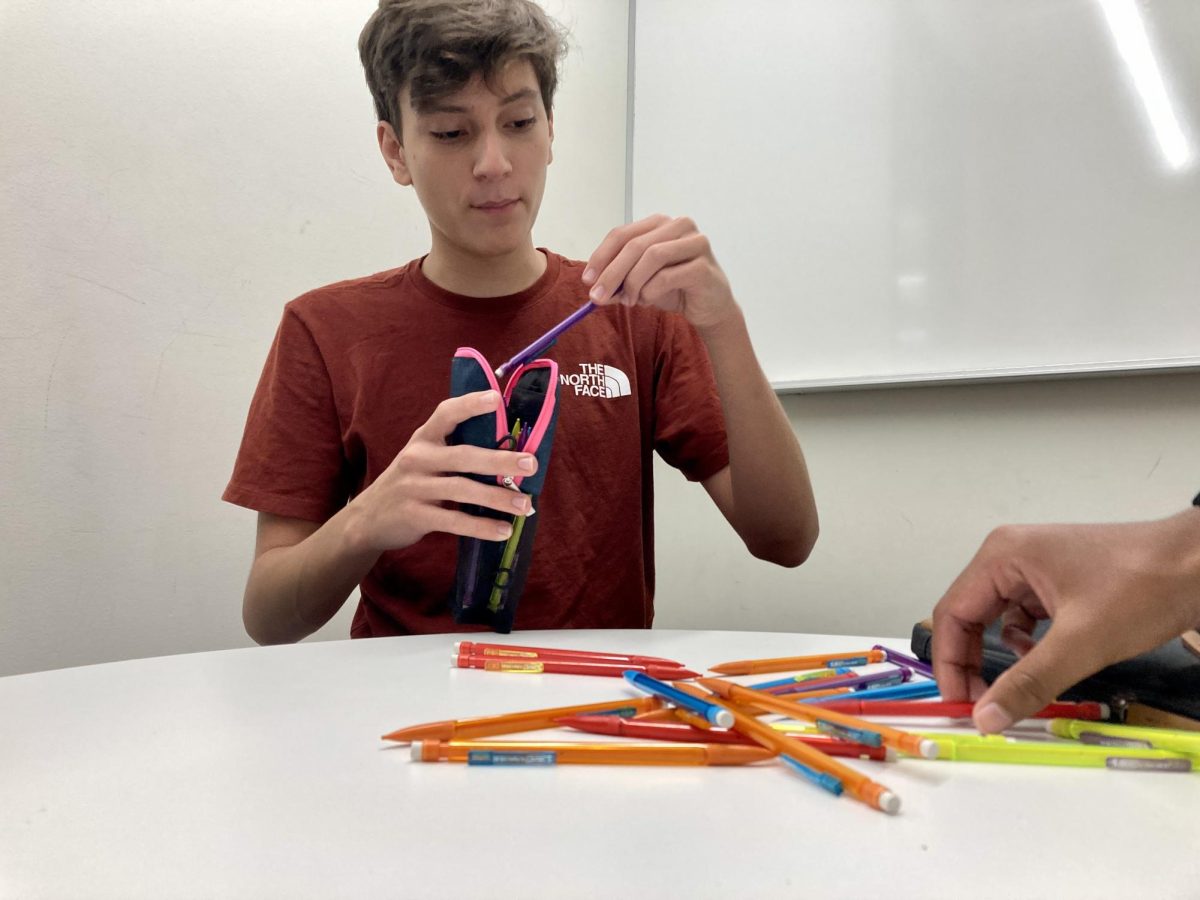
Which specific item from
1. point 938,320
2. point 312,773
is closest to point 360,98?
point 938,320

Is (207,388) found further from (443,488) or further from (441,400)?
(443,488)

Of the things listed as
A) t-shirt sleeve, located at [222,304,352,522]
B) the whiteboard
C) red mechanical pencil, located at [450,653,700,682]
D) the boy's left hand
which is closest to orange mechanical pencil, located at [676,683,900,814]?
red mechanical pencil, located at [450,653,700,682]

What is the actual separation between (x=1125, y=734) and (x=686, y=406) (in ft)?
2.33

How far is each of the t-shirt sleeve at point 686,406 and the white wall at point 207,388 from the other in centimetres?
38

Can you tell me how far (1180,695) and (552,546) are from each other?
0.67 metres

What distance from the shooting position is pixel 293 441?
3.30 feet

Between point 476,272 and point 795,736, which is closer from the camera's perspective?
point 795,736

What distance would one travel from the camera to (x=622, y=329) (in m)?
1.13

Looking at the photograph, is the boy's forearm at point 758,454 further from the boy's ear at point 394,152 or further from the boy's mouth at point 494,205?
the boy's ear at point 394,152

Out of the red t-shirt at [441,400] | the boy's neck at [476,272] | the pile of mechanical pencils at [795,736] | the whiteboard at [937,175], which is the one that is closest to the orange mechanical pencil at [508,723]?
the pile of mechanical pencils at [795,736]

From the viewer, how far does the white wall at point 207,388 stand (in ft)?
3.35

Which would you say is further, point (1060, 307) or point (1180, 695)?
point (1060, 307)

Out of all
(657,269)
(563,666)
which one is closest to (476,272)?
(657,269)

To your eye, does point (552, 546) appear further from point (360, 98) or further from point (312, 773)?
point (360, 98)
